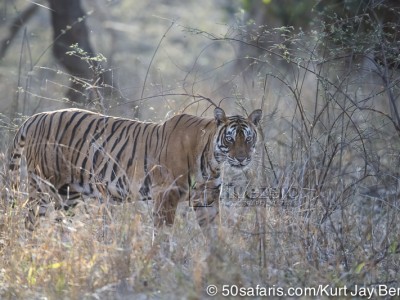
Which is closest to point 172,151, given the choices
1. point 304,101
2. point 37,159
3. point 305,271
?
point 37,159

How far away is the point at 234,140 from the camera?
7270 millimetres

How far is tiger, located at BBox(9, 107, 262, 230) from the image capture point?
23.8 ft

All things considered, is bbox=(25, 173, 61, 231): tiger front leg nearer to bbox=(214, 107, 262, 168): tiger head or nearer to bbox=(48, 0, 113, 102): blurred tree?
bbox=(214, 107, 262, 168): tiger head

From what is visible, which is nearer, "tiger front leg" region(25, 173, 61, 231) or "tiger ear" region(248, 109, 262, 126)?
"tiger front leg" region(25, 173, 61, 231)

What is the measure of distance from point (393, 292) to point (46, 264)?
2.09 metres

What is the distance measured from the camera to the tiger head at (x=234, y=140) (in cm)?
725

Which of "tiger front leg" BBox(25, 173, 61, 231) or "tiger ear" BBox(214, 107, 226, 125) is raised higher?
"tiger ear" BBox(214, 107, 226, 125)

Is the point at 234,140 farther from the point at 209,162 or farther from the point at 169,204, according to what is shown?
the point at 169,204

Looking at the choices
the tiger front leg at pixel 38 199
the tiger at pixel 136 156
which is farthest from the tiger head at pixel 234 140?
the tiger front leg at pixel 38 199

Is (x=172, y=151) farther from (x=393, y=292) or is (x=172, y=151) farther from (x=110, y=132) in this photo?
(x=393, y=292)

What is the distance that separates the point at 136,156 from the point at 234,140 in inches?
40.5

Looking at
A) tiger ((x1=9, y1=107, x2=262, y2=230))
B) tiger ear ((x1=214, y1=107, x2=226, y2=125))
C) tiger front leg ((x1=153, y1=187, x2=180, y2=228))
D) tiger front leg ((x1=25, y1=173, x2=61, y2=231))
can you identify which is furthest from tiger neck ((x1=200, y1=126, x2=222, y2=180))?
tiger front leg ((x1=25, y1=173, x2=61, y2=231))

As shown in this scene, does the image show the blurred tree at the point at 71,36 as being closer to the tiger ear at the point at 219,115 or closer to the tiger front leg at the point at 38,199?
the tiger front leg at the point at 38,199

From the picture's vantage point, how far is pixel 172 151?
7543 mm
